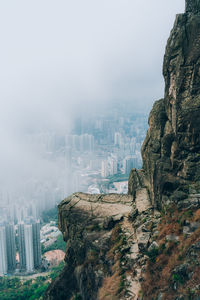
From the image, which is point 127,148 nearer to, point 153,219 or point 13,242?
point 13,242

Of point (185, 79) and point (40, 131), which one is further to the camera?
point (40, 131)

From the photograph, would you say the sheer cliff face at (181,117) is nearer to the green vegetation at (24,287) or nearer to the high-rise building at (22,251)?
the green vegetation at (24,287)

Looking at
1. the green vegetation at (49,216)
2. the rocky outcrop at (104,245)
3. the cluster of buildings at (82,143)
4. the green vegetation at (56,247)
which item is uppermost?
the rocky outcrop at (104,245)

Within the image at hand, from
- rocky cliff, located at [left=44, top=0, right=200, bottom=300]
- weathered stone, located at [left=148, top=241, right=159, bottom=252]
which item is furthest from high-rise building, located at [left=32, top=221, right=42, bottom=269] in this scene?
weathered stone, located at [left=148, top=241, right=159, bottom=252]

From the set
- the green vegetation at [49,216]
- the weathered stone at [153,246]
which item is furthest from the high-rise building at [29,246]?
the weathered stone at [153,246]

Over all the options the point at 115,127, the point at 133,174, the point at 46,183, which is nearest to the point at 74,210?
the point at 133,174

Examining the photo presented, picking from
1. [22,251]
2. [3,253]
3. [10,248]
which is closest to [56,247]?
[22,251]
